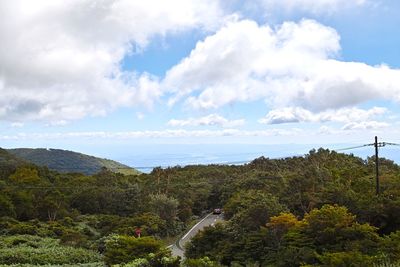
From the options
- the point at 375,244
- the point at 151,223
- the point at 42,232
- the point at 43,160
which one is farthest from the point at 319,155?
the point at 43,160

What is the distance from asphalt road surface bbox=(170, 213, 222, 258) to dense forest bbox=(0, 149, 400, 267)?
137 cm

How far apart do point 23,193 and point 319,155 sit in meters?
37.0

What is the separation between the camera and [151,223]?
122 feet

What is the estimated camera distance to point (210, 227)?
25469 millimetres

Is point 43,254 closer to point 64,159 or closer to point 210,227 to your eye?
point 210,227

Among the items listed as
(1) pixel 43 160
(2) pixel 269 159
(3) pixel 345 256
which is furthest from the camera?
(1) pixel 43 160

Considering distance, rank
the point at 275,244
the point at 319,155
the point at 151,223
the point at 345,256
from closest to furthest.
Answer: the point at 345,256
the point at 275,244
the point at 151,223
the point at 319,155

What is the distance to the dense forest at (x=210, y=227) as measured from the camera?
63.2ft

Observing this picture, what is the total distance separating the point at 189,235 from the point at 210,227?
1736 cm

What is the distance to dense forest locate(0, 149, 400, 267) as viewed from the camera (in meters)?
19.3

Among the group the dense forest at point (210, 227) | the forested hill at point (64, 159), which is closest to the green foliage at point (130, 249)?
the dense forest at point (210, 227)

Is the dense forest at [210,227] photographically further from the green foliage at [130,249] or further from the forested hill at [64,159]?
the forested hill at [64,159]

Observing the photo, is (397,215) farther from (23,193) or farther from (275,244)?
(23,193)

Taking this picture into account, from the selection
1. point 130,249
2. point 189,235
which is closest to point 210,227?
point 130,249
